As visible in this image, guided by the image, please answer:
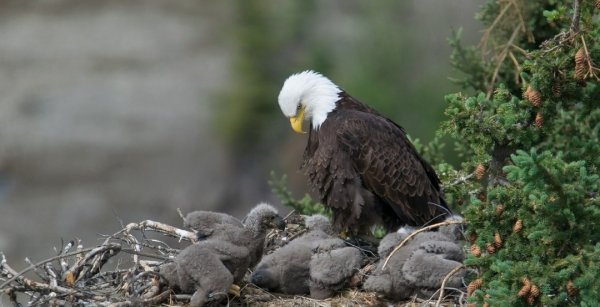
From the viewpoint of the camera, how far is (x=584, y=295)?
4.82 m

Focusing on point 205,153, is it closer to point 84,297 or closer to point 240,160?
point 240,160

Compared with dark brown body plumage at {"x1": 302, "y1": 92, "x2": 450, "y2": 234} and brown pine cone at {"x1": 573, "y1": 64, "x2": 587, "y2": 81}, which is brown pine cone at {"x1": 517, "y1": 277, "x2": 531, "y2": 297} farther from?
dark brown body plumage at {"x1": 302, "y1": 92, "x2": 450, "y2": 234}

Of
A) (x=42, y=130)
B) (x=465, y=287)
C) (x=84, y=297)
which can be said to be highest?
(x=42, y=130)

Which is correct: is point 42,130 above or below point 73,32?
below

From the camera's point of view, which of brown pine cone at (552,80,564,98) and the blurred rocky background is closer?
brown pine cone at (552,80,564,98)

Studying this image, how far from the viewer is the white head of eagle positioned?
7305 mm

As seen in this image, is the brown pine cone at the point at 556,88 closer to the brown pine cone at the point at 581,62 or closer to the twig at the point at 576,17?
the brown pine cone at the point at 581,62

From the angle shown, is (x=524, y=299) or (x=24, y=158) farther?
(x=24, y=158)

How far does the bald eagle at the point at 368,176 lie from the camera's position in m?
7.03

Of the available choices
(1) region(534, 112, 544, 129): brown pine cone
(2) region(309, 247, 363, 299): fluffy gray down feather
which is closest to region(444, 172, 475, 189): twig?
(1) region(534, 112, 544, 129): brown pine cone

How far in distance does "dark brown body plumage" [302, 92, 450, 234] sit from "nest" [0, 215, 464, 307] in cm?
66

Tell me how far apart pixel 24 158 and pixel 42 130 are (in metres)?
0.82

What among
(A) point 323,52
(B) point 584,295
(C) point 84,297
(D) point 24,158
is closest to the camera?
(B) point 584,295

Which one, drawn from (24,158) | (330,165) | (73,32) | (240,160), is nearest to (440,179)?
(330,165)
